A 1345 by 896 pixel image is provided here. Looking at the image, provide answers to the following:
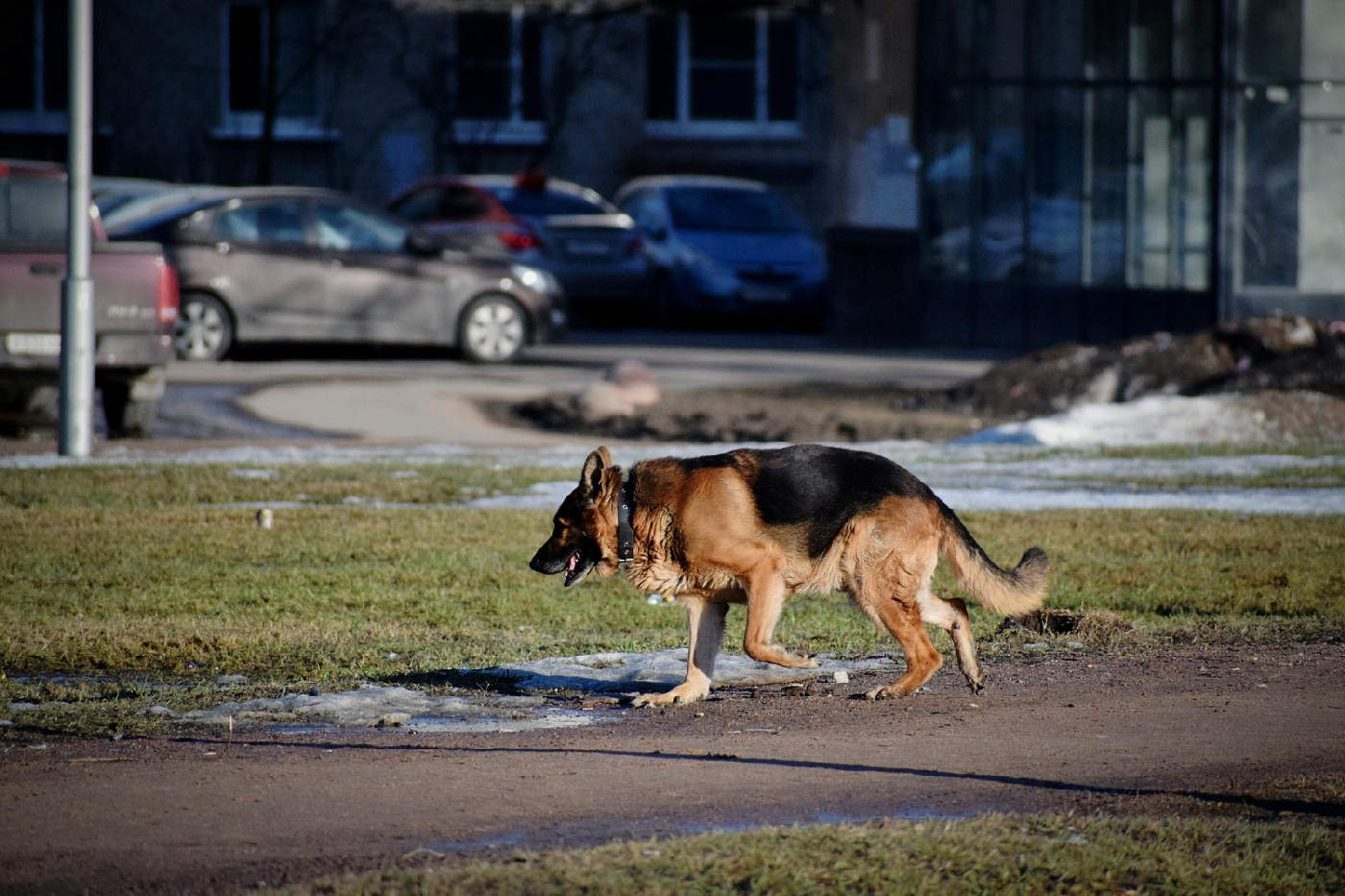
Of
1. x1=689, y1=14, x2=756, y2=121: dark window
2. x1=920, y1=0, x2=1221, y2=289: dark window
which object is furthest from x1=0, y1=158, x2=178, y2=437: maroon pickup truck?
→ x1=689, y1=14, x2=756, y2=121: dark window

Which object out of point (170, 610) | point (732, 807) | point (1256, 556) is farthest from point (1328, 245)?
point (732, 807)

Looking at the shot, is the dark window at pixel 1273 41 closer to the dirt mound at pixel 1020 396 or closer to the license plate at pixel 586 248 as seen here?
the dirt mound at pixel 1020 396

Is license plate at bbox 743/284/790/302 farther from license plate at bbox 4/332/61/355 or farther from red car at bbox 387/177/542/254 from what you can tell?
license plate at bbox 4/332/61/355

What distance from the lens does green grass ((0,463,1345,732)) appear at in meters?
7.35

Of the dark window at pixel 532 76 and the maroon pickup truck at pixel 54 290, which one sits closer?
the maroon pickup truck at pixel 54 290

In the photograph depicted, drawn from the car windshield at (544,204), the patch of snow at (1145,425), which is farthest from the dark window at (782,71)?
the patch of snow at (1145,425)

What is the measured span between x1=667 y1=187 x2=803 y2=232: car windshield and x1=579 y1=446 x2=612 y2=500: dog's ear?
20.4 m

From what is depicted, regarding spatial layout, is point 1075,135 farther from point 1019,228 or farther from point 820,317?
point 820,317

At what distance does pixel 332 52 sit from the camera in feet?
120

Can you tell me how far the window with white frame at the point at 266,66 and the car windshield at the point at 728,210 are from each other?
11.3m

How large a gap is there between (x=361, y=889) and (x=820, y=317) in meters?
24.0

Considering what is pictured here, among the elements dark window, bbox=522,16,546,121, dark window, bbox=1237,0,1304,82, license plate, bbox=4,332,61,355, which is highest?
dark window, bbox=522,16,546,121

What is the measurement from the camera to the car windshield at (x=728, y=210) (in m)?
27.2

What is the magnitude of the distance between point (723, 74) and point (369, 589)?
30.3m
